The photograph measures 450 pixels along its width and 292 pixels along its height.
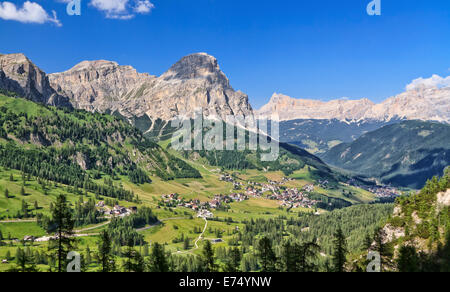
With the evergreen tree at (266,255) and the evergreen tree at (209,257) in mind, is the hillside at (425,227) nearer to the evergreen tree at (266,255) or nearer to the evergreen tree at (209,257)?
the evergreen tree at (266,255)

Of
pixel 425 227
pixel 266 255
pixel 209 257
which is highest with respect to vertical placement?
pixel 266 255

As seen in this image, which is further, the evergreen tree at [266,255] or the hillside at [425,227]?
the hillside at [425,227]

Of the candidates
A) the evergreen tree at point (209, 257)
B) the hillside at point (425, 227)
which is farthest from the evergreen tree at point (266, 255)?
the hillside at point (425, 227)

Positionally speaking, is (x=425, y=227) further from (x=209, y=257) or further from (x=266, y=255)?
(x=209, y=257)

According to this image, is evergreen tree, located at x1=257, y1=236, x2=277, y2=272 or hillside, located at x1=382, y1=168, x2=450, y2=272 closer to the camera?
evergreen tree, located at x1=257, y1=236, x2=277, y2=272

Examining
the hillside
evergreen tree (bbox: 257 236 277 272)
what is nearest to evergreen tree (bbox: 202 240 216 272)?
evergreen tree (bbox: 257 236 277 272)

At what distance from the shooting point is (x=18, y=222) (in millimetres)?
180000

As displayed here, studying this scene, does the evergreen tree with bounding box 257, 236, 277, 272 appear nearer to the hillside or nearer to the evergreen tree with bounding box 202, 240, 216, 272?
the evergreen tree with bounding box 202, 240, 216, 272

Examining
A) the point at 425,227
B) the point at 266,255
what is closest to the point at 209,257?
the point at 266,255

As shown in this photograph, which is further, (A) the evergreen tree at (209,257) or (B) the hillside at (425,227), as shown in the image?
(B) the hillside at (425,227)
